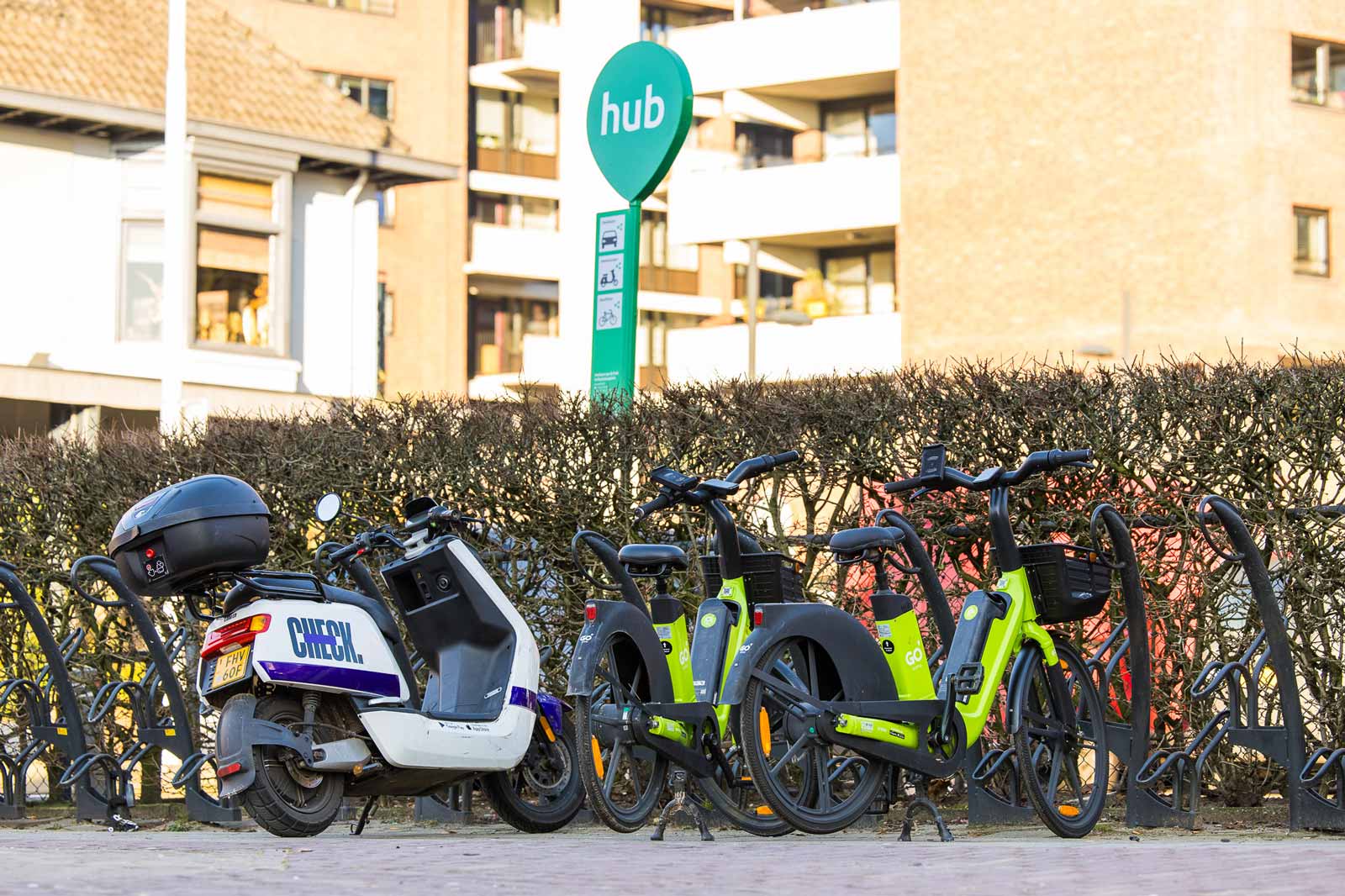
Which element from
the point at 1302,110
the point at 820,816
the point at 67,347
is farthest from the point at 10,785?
the point at 1302,110

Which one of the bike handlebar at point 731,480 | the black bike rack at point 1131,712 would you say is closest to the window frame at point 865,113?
the black bike rack at point 1131,712

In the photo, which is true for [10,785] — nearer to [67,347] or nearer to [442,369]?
[67,347]

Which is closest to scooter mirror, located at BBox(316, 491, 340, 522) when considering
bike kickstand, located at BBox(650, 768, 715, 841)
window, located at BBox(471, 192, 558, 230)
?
bike kickstand, located at BBox(650, 768, 715, 841)

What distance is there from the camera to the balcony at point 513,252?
57.0m

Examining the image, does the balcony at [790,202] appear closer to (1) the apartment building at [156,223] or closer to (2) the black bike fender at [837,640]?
(1) the apartment building at [156,223]

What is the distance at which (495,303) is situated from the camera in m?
58.4

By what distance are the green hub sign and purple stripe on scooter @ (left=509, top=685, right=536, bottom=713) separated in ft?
12.2

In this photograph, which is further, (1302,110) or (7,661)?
(1302,110)

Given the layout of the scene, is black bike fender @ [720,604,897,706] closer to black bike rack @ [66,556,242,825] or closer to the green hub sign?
black bike rack @ [66,556,242,825]

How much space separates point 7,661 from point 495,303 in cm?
4653

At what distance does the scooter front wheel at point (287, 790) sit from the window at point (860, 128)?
3704 centimetres

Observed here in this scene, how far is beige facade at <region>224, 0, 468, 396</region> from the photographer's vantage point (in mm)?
53188

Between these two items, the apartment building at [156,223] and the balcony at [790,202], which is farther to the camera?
the balcony at [790,202]

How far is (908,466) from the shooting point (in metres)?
9.40
